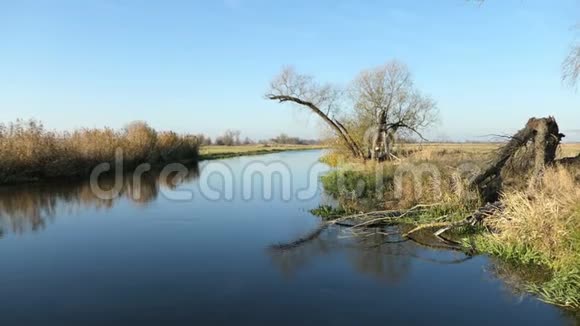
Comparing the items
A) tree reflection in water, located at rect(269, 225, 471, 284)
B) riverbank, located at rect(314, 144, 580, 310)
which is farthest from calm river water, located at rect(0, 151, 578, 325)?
riverbank, located at rect(314, 144, 580, 310)

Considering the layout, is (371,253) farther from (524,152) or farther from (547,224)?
(524,152)

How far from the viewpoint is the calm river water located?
20.1 feet

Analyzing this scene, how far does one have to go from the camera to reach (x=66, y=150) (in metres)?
24.1

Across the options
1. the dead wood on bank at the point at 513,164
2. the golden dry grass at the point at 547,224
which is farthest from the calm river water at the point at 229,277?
the dead wood on bank at the point at 513,164

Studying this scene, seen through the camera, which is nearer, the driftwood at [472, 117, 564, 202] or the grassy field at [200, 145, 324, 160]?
the driftwood at [472, 117, 564, 202]

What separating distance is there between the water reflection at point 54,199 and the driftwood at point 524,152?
10.9 meters

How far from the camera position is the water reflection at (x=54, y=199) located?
12527mm

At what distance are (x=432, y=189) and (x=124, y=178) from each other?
17873 millimetres

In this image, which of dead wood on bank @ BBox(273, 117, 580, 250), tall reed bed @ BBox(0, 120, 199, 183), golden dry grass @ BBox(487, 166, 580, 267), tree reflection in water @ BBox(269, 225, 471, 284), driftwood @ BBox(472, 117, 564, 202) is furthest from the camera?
tall reed bed @ BBox(0, 120, 199, 183)

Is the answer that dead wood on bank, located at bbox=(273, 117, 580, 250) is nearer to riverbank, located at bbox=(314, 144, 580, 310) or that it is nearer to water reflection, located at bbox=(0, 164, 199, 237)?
riverbank, located at bbox=(314, 144, 580, 310)

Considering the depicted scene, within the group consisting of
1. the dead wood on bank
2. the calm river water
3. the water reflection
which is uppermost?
the dead wood on bank

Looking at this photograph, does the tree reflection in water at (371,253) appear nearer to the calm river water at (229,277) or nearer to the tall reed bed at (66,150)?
the calm river water at (229,277)

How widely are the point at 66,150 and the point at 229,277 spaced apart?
19.6 meters

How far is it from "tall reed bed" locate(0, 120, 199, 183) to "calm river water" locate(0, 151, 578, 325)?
891 centimetres
